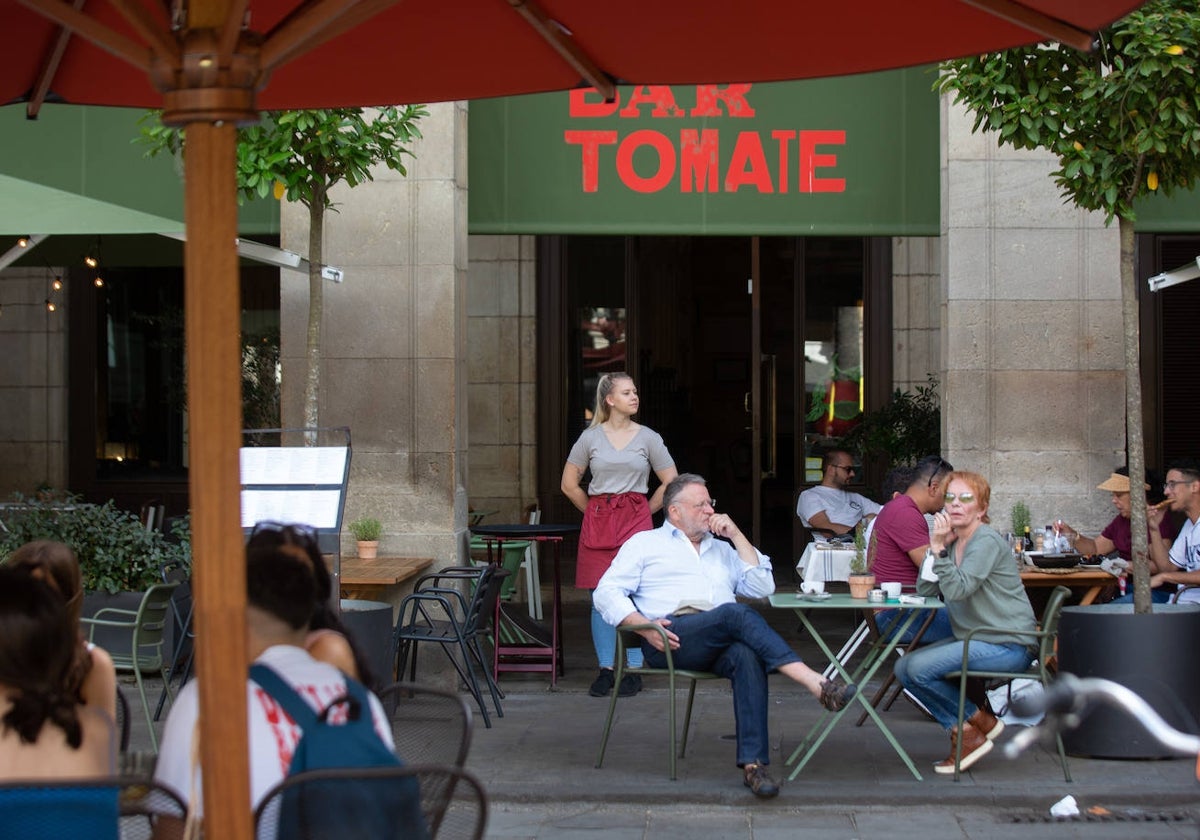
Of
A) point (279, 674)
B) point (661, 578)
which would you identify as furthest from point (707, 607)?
point (279, 674)

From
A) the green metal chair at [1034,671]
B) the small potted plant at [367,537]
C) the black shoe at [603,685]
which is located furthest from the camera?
the small potted plant at [367,537]

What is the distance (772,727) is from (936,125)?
408 centimetres

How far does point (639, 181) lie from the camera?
9789mm

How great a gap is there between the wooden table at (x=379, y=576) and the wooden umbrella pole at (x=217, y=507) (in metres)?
5.70

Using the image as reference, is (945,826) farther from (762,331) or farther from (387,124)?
(762,331)

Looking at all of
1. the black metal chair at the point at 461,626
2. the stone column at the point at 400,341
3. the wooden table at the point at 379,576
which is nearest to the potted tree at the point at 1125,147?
the black metal chair at the point at 461,626

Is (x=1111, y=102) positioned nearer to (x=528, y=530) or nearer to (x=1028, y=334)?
(x=1028, y=334)

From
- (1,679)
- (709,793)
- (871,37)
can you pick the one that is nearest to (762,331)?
(709,793)

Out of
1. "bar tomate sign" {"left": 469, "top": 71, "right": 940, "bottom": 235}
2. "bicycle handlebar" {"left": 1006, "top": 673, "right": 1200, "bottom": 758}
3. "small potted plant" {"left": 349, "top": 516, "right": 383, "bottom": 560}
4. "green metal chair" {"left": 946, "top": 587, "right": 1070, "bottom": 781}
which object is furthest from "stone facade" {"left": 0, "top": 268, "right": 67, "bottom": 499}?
"bicycle handlebar" {"left": 1006, "top": 673, "right": 1200, "bottom": 758}

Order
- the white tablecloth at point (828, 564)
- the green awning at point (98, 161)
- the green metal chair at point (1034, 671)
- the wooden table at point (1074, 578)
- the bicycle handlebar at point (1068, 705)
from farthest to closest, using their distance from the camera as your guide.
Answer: the green awning at point (98, 161) < the white tablecloth at point (828, 564) < the wooden table at point (1074, 578) < the green metal chair at point (1034, 671) < the bicycle handlebar at point (1068, 705)

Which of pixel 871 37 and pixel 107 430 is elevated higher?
pixel 871 37

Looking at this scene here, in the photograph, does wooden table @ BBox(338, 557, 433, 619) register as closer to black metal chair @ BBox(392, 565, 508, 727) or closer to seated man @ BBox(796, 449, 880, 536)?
black metal chair @ BBox(392, 565, 508, 727)

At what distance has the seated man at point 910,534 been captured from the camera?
816 centimetres

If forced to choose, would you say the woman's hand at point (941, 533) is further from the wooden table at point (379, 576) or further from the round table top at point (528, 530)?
the wooden table at point (379, 576)
